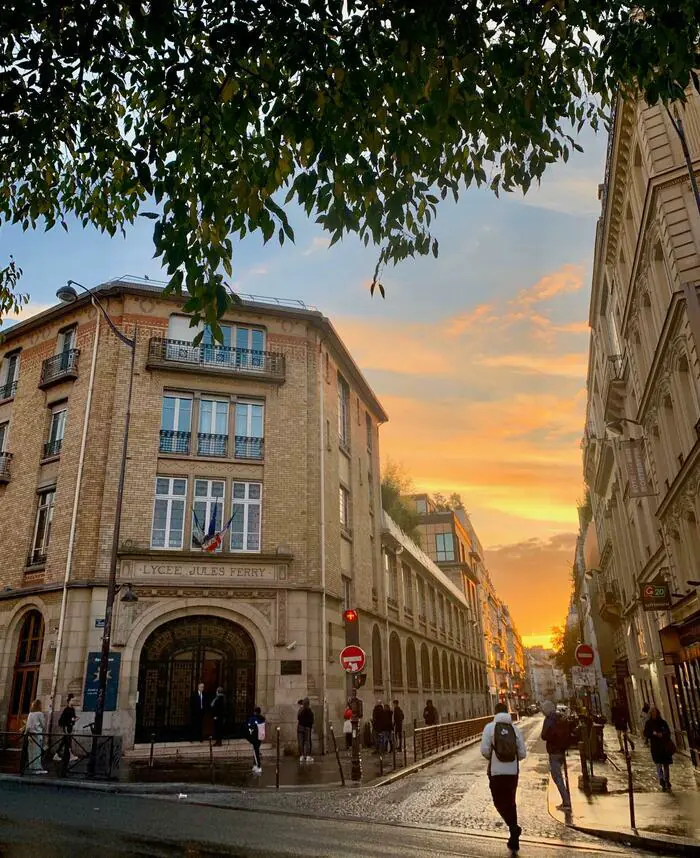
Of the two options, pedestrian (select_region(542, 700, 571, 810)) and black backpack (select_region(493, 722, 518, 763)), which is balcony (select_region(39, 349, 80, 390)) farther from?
black backpack (select_region(493, 722, 518, 763))

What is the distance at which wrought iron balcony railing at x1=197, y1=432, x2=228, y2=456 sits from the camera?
2411cm

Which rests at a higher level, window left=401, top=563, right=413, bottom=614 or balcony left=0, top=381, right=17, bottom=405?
balcony left=0, top=381, right=17, bottom=405

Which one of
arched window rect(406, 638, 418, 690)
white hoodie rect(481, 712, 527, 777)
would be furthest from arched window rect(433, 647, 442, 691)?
white hoodie rect(481, 712, 527, 777)

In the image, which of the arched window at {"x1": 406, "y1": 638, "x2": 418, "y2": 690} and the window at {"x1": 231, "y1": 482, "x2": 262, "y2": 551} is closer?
the window at {"x1": 231, "y1": 482, "x2": 262, "y2": 551}

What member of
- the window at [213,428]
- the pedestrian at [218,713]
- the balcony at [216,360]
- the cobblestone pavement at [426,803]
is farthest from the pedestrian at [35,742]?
the balcony at [216,360]

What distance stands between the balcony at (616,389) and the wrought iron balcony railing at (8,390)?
2469cm

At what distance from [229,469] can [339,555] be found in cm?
575

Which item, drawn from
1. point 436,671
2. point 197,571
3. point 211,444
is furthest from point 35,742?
point 436,671

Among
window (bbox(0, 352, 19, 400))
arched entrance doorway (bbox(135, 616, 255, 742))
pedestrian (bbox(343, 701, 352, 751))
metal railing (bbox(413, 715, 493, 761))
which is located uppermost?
window (bbox(0, 352, 19, 400))

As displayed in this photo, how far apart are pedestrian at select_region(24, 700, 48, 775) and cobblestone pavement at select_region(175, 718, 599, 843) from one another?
17.8ft

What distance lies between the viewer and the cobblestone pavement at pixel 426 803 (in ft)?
32.7

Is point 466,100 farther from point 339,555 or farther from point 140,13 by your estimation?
point 339,555

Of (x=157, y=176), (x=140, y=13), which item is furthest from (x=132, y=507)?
(x=140, y=13)

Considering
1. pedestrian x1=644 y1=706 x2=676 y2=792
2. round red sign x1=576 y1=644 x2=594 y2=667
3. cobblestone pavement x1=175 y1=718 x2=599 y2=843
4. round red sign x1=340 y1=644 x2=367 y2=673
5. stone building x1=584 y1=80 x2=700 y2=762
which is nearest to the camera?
cobblestone pavement x1=175 y1=718 x2=599 y2=843
